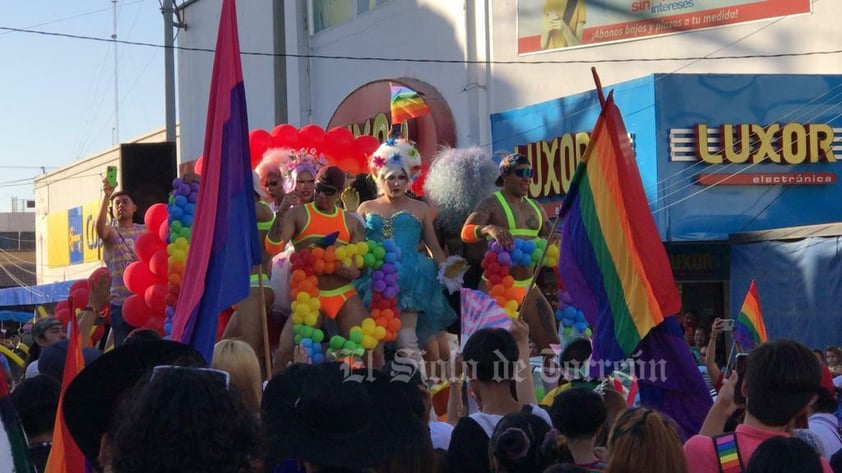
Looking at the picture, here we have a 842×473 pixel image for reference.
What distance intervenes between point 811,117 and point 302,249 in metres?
10.3

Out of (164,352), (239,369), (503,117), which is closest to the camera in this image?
(164,352)

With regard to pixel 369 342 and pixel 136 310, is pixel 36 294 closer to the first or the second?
pixel 136 310

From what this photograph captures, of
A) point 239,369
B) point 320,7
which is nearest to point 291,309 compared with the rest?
point 239,369

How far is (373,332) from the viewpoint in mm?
7363

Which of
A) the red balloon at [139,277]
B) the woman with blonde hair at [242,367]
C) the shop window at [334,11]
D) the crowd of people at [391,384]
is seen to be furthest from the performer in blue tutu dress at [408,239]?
the shop window at [334,11]

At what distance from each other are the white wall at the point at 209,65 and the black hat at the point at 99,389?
73.4 feet

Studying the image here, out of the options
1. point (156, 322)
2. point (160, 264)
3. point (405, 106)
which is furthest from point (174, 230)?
point (405, 106)

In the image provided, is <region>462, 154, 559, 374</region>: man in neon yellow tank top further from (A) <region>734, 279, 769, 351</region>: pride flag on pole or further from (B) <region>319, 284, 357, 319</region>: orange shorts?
(A) <region>734, 279, 769, 351</region>: pride flag on pole

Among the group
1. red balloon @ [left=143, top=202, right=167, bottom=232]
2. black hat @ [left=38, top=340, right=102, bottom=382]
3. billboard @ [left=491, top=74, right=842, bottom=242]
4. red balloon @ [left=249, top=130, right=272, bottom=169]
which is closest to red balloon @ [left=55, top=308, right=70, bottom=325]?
red balloon @ [left=143, top=202, right=167, bottom=232]

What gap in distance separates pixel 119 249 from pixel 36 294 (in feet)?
73.4

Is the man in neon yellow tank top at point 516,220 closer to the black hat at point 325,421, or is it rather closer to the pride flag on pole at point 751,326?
the pride flag on pole at point 751,326

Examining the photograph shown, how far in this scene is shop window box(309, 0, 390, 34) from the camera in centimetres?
2283

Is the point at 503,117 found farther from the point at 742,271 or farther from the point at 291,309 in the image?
the point at 291,309

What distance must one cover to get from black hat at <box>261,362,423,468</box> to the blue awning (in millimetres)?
22290
